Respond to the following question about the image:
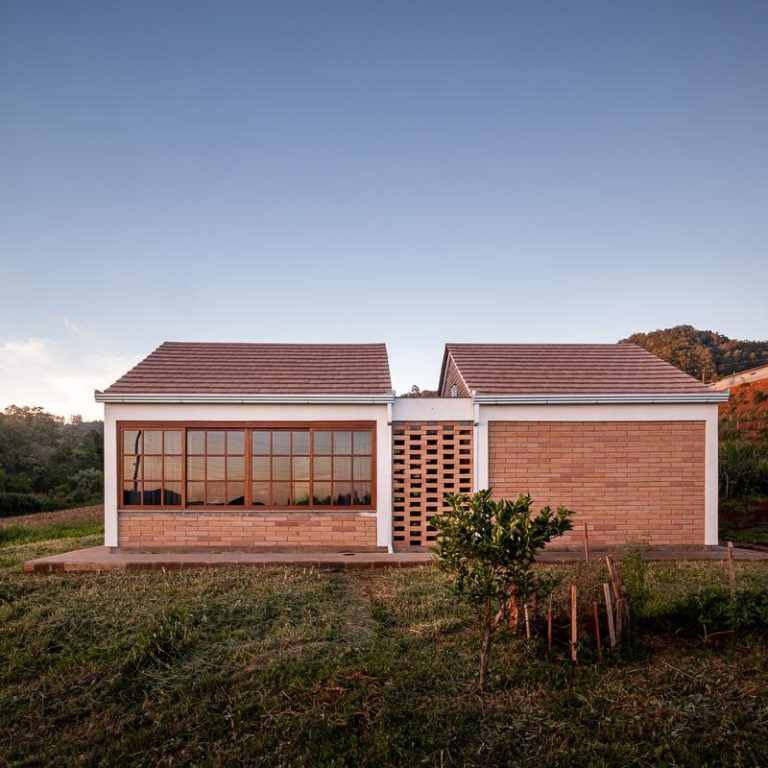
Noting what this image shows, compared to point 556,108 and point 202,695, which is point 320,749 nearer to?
point 202,695

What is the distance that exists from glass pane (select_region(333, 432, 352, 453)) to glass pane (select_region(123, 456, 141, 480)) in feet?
12.9

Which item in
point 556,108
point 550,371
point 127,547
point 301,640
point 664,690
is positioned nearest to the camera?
point 664,690

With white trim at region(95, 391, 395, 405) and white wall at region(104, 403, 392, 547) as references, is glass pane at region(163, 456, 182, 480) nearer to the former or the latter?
white wall at region(104, 403, 392, 547)

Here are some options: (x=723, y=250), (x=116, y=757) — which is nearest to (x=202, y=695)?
(x=116, y=757)

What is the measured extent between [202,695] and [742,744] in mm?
4087

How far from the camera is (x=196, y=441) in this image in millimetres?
8805

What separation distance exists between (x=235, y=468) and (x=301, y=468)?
1.33 metres

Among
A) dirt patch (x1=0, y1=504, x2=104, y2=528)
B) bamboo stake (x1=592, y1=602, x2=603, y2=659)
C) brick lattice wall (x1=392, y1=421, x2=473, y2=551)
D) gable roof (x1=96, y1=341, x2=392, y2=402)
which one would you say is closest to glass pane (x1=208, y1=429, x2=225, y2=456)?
gable roof (x1=96, y1=341, x2=392, y2=402)

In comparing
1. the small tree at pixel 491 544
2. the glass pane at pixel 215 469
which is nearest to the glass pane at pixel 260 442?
the glass pane at pixel 215 469

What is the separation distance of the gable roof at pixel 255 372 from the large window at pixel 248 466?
0.71 meters

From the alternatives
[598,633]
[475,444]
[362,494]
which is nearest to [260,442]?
[362,494]

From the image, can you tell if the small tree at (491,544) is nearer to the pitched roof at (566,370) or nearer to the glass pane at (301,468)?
the pitched roof at (566,370)

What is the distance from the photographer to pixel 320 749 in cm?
300

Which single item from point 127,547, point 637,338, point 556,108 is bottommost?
point 127,547
